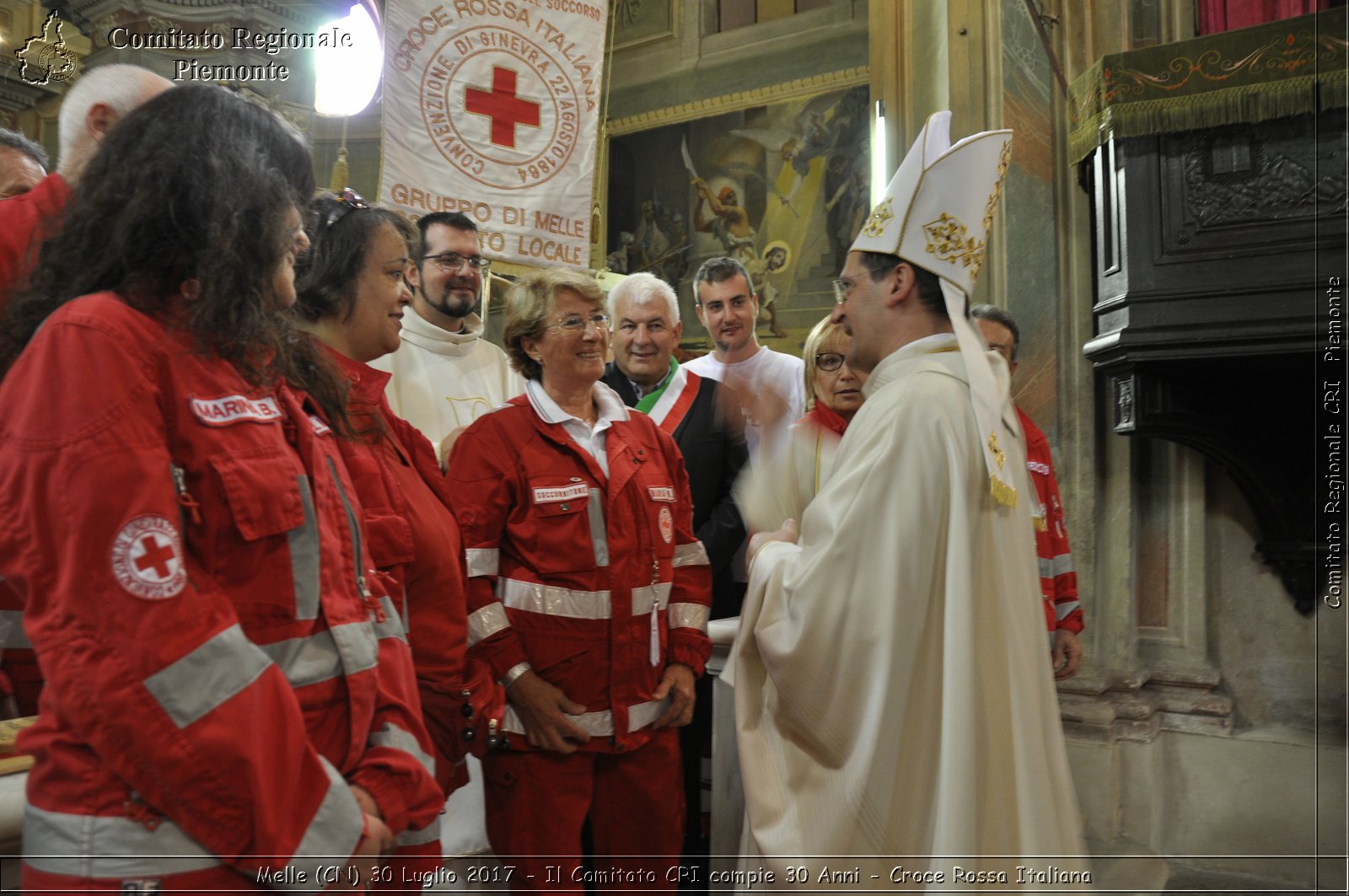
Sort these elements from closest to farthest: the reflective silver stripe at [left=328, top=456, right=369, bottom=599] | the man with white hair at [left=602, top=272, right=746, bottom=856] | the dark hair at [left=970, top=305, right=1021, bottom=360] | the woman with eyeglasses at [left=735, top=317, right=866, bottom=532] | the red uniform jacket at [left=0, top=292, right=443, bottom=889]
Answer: the red uniform jacket at [left=0, top=292, right=443, bottom=889] < the reflective silver stripe at [left=328, top=456, right=369, bottom=599] < the woman with eyeglasses at [left=735, top=317, right=866, bottom=532] < the man with white hair at [left=602, top=272, right=746, bottom=856] < the dark hair at [left=970, top=305, right=1021, bottom=360]

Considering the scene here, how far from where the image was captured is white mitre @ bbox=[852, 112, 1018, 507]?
2342mm

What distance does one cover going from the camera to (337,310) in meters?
2.31

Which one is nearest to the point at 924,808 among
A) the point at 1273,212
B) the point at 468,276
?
the point at 468,276

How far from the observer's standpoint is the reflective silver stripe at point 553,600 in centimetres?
256

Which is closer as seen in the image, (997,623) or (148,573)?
(148,573)

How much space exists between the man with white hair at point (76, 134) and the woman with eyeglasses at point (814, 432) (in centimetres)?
189

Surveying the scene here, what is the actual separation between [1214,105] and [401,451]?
140 inches

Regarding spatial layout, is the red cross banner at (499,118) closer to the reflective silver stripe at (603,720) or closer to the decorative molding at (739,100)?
the reflective silver stripe at (603,720)

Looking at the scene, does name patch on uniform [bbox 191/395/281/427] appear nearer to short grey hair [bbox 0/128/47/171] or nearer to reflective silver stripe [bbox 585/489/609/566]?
reflective silver stripe [bbox 585/489/609/566]

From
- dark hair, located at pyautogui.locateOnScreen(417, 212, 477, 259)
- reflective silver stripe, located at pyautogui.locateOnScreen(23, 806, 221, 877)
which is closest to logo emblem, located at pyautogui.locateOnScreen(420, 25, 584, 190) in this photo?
dark hair, located at pyautogui.locateOnScreen(417, 212, 477, 259)

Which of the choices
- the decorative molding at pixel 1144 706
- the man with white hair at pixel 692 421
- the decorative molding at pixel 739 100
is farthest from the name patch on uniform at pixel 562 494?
the decorative molding at pixel 739 100

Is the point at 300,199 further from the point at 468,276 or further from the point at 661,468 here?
the point at 468,276

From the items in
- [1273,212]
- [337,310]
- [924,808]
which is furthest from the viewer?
[1273,212]

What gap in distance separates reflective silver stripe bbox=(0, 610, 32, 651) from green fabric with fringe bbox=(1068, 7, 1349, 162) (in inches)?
164
